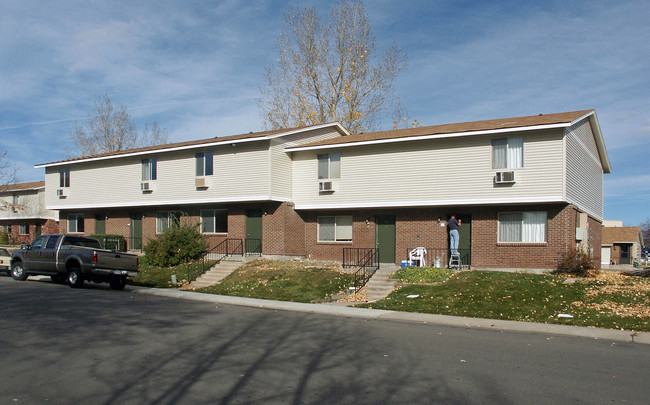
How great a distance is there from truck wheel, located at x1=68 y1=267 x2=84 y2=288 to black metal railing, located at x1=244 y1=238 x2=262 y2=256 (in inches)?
332

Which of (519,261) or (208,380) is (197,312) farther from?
(519,261)

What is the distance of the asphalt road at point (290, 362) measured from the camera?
7.07 metres

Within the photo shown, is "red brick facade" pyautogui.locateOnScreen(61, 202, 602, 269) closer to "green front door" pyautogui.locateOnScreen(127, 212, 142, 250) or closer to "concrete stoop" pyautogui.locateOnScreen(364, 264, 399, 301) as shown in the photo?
"green front door" pyautogui.locateOnScreen(127, 212, 142, 250)

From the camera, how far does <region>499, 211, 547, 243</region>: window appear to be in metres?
21.2

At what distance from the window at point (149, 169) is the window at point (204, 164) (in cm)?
328

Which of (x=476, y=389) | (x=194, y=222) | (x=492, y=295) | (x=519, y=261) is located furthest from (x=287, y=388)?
(x=194, y=222)

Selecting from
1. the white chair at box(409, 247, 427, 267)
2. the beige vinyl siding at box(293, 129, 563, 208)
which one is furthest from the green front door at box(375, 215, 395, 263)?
the white chair at box(409, 247, 427, 267)

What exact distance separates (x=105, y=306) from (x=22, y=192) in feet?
134

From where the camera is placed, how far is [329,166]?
25.9 metres

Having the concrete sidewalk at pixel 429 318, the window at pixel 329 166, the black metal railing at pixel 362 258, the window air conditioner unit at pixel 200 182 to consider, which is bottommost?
the concrete sidewalk at pixel 429 318

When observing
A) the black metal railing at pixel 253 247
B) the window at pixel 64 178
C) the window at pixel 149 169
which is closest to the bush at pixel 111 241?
the window at pixel 149 169

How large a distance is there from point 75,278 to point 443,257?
14386mm

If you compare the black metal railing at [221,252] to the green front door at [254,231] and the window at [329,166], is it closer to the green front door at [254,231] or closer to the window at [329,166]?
the green front door at [254,231]

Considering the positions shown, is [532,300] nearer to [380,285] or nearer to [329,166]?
[380,285]
